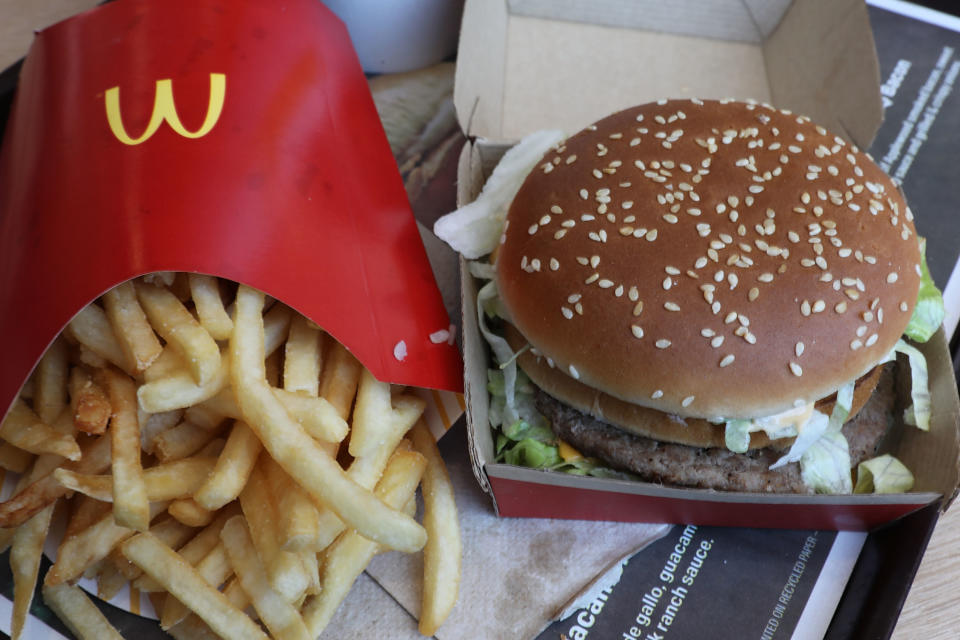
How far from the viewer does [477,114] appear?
1.94m

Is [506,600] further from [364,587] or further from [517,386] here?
[517,386]

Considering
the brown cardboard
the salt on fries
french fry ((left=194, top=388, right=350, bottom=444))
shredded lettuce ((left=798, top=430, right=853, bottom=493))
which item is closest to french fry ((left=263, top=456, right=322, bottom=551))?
the salt on fries

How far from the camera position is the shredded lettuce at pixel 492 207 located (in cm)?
171

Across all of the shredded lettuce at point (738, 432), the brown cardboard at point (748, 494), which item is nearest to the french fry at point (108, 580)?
Result: the brown cardboard at point (748, 494)

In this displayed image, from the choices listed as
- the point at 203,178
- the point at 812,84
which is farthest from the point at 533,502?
the point at 812,84

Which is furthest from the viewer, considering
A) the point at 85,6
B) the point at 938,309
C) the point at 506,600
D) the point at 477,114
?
the point at 85,6

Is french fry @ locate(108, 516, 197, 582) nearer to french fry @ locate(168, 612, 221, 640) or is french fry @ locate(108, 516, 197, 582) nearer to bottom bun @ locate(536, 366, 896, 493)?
french fry @ locate(168, 612, 221, 640)

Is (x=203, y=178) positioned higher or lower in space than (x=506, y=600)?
higher

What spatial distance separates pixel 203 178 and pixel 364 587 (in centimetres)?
90

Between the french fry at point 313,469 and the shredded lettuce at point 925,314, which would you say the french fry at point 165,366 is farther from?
the shredded lettuce at point 925,314

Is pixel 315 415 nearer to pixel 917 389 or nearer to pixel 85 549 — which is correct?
pixel 85 549

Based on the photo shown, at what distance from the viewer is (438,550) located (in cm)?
141

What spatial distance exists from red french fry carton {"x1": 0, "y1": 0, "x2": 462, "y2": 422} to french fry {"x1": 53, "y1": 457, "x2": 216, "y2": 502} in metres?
0.22

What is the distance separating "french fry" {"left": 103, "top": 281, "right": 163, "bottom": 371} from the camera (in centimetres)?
126
